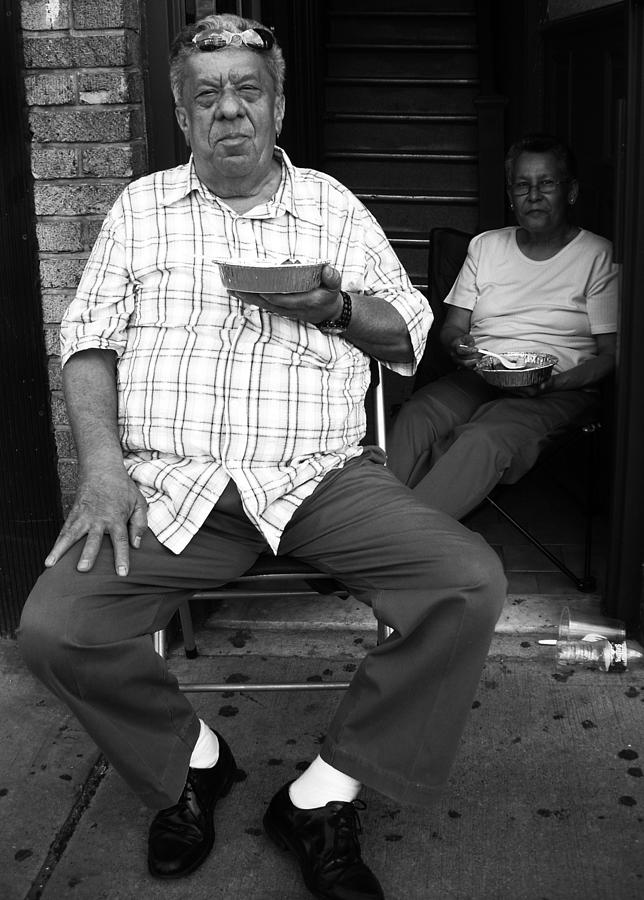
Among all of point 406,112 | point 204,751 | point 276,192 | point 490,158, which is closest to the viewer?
point 204,751

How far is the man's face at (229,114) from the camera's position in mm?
2533

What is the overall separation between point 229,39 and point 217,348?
73 cm

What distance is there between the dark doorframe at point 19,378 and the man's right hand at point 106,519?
0.88 meters

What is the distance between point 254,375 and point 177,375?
0.58 ft

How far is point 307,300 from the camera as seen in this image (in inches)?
91.5

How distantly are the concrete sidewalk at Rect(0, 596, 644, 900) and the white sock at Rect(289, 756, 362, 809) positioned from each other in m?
0.16

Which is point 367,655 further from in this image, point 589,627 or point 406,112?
Answer: point 406,112

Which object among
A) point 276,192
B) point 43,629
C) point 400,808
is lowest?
point 400,808

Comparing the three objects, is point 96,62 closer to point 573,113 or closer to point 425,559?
point 425,559

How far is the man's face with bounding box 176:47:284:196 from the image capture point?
2.53 meters

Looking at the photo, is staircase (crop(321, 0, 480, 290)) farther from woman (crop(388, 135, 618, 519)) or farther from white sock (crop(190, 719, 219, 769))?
white sock (crop(190, 719, 219, 769))

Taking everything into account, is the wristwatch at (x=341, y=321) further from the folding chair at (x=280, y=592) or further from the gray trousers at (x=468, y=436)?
the gray trousers at (x=468, y=436)

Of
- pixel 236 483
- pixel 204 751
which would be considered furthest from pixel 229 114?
pixel 204 751

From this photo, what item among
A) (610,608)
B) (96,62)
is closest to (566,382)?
(610,608)
